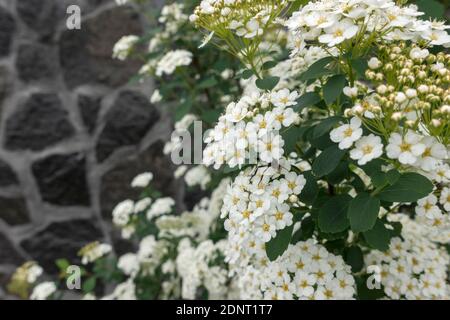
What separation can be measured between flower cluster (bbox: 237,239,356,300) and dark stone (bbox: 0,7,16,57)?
232cm

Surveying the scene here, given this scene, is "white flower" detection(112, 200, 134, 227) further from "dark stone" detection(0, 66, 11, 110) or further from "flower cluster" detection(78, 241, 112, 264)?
"dark stone" detection(0, 66, 11, 110)

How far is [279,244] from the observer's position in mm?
1144

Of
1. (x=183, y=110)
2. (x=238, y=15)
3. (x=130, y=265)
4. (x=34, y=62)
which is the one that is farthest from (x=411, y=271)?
(x=34, y=62)

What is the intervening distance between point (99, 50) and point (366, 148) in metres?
2.17

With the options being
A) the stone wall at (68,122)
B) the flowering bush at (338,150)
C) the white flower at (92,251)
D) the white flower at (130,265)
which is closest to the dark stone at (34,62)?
the stone wall at (68,122)

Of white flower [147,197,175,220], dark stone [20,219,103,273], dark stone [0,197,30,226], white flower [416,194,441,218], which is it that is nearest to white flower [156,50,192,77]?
white flower [147,197,175,220]

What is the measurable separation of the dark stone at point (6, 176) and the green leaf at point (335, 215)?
7.80ft

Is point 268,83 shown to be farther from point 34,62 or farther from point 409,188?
point 34,62

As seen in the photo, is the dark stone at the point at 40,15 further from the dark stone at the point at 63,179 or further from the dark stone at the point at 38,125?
the dark stone at the point at 63,179

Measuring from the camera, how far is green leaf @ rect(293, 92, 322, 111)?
1.18 metres

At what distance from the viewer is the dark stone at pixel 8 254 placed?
3012mm

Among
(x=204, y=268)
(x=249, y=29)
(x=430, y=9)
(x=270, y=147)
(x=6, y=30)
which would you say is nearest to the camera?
(x=270, y=147)

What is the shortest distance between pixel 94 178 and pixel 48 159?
0.31 m
